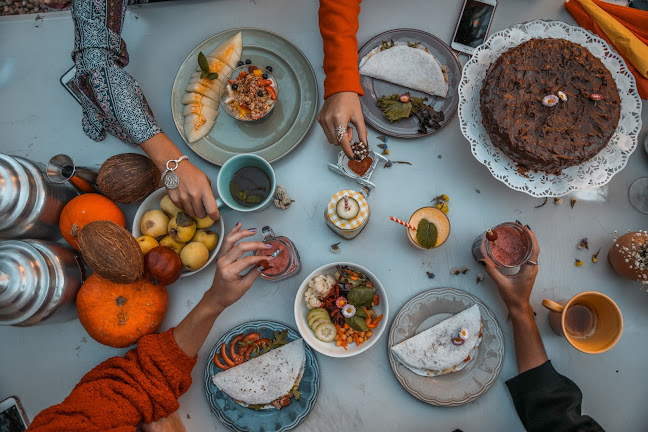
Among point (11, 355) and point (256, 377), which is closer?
point (256, 377)

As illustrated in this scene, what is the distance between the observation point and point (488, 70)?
4.60 feet

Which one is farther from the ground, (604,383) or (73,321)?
(604,383)

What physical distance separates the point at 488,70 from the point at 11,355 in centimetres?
208

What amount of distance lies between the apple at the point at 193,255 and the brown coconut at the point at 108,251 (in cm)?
17

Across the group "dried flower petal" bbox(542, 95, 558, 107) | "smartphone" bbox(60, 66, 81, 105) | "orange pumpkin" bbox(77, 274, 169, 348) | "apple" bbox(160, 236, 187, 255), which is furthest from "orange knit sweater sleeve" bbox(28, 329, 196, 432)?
Result: "dried flower petal" bbox(542, 95, 558, 107)

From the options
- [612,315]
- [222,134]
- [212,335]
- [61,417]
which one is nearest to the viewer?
[61,417]

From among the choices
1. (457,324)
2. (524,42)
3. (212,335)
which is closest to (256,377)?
(212,335)

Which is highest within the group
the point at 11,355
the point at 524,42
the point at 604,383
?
the point at 524,42

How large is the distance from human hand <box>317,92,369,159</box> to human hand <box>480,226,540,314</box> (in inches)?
24.8

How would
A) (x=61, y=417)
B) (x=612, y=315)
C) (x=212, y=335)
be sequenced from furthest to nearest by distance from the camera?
(x=212, y=335), (x=612, y=315), (x=61, y=417)

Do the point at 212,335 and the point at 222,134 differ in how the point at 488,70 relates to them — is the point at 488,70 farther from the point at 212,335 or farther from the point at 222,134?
the point at 212,335

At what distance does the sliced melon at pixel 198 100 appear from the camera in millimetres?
1562

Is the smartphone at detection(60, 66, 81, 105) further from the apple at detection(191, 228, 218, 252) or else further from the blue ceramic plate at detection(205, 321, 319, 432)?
the blue ceramic plate at detection(205, 321, 319, 432)


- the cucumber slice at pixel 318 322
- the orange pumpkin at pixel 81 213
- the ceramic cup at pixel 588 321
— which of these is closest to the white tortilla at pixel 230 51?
the orange pumpkin at pixel 81 213
